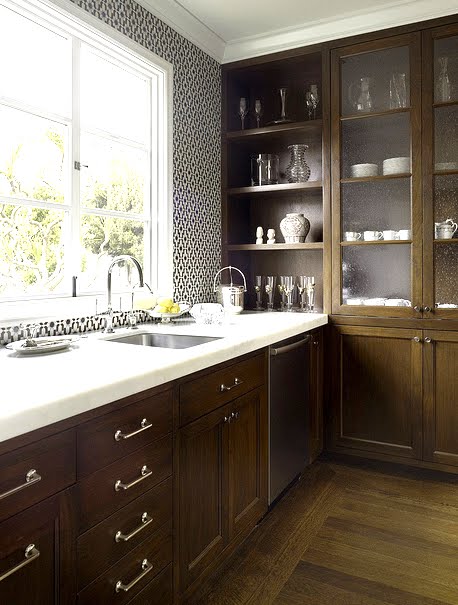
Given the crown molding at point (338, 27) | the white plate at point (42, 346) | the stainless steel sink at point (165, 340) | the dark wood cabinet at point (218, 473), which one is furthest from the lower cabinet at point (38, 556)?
the crown molding at point (338, 27)

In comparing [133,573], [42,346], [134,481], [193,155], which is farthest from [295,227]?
[133,573]

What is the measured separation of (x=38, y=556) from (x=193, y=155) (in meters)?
2.48

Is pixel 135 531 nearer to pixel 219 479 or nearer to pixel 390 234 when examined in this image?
pixel 219 479

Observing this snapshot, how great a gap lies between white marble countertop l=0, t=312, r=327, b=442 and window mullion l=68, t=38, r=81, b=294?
0.41 metres

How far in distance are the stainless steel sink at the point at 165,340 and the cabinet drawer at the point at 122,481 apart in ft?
2.34

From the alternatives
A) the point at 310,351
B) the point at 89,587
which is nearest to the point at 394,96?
the point at 310,351

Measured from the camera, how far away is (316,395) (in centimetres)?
296

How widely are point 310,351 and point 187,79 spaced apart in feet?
5.85

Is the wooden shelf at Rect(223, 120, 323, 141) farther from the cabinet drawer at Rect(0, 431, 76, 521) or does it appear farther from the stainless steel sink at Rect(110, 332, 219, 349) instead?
the cabinet drawer at Rect(0, 431, 76, 521)

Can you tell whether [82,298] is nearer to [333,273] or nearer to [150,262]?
[150,262]

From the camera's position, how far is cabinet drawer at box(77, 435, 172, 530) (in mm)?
1264

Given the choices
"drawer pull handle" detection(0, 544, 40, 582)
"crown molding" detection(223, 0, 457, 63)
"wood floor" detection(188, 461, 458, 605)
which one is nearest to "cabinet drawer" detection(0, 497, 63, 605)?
"drawer pull handle" detection(0, 544, 40, 582)

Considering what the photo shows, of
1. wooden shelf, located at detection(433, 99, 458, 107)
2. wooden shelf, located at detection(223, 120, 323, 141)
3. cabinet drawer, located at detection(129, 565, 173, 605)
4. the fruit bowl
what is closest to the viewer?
cabinet drawer, located at detection(129, 565, 173, 605)

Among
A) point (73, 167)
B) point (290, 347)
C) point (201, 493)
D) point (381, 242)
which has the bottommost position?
point (201, 493)
